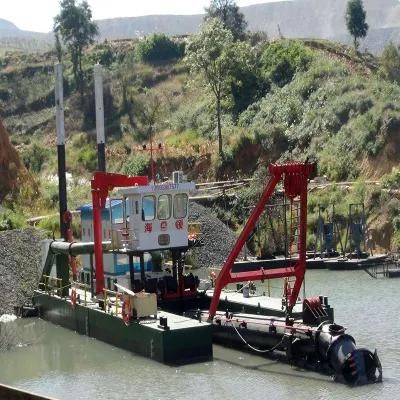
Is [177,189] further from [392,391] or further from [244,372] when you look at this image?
[392,391]

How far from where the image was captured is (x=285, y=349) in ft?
76.6

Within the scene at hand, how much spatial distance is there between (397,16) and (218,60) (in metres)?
53.2

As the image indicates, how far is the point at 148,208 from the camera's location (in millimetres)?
28156

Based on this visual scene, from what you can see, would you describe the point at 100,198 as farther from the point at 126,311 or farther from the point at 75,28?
the point at 75,28

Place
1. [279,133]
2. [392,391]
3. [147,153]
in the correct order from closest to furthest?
[392,391]
[279,133]
[147,153]

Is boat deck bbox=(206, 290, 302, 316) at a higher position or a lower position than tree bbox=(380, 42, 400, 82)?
lower

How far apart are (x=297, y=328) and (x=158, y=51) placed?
2567 inches

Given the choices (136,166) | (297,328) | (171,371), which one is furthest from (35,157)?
(297,328)

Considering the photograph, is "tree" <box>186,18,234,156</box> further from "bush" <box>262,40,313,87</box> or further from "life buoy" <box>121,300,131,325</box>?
"life buoy" <box>121,300,131,325</box>

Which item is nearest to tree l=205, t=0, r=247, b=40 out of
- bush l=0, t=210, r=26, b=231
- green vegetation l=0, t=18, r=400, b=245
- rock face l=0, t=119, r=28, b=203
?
green vegetation l=0, t=18, r=400, b=245

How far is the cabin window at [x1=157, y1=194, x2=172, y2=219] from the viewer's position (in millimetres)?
28250

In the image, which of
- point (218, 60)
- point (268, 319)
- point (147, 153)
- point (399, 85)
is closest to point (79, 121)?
point (147, 153)

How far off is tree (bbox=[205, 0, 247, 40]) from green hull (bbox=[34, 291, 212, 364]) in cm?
5525

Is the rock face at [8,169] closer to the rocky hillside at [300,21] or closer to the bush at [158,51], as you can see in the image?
the bush at [158,51]
